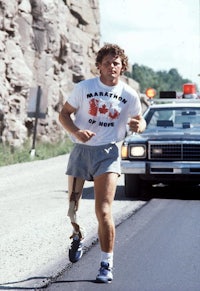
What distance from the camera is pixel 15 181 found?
18.5m

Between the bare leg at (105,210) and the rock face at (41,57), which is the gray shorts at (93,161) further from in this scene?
the rock face at (41,57)

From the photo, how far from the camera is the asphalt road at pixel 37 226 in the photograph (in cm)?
724

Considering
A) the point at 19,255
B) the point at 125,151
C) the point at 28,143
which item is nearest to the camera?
the point at 19,255

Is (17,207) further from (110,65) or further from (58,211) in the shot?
(110,65)

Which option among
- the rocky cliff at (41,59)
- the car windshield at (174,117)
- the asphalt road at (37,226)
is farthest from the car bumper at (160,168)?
the rocky cliff at (41,59)

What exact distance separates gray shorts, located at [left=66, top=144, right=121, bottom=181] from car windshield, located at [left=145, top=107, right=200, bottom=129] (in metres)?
8.46

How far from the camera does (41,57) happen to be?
39625mm

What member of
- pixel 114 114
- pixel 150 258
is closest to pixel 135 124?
pixel 114 114

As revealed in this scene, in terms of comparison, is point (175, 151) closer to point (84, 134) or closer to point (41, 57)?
point (84, 134)

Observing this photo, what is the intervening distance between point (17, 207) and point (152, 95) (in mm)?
5115

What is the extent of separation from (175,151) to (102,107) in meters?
7.73

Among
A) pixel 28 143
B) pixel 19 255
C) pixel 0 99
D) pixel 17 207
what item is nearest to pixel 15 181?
pixel 17 207

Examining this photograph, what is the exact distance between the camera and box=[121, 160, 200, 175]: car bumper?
46.5ft

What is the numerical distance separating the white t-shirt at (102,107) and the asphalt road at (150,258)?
1.12 m
